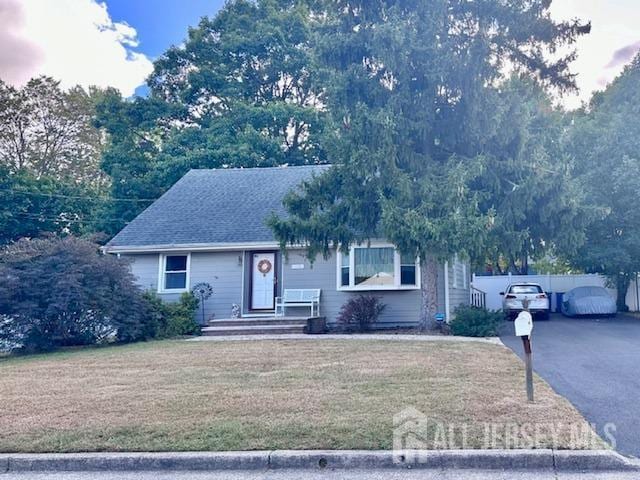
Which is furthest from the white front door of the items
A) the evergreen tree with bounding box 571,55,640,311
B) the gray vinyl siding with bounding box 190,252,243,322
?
the evergreen tree with bounding box 571,55,640,311

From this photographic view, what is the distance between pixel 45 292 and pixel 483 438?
1109 centimetres

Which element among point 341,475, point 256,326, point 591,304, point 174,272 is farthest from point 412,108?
point 591,304

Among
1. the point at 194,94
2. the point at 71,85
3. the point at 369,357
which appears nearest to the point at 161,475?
the point at 369,357

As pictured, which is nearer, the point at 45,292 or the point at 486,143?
the point at 45,292

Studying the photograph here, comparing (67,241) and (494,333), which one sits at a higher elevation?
(67,241)

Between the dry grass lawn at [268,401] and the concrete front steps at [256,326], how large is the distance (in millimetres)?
4570

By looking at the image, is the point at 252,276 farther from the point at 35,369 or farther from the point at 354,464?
the point at 354,464

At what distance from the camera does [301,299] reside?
1645cm

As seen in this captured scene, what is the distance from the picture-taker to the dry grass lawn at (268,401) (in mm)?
5078

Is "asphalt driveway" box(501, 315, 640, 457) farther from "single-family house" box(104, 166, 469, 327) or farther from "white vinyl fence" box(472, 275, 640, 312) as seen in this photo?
"white vinyl fence" box(472, 275, 640, 312)

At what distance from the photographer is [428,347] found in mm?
10898

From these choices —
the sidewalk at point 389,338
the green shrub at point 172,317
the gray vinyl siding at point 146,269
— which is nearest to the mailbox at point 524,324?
the sidewalk at point 389,338

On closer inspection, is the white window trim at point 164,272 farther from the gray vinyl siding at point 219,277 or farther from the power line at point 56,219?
the power line at point 56,219

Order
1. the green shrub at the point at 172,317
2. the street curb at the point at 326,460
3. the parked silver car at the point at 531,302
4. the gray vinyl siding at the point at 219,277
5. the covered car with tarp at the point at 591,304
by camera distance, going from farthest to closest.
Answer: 1. the covered car with tarp at the point at 591,304
2. the parked silver car at the point at 531,302
3. the gray vinyl siding at the point at 219,277
4. the green shrub at the point at 172,317
5. the street curb at the point at 326,460
